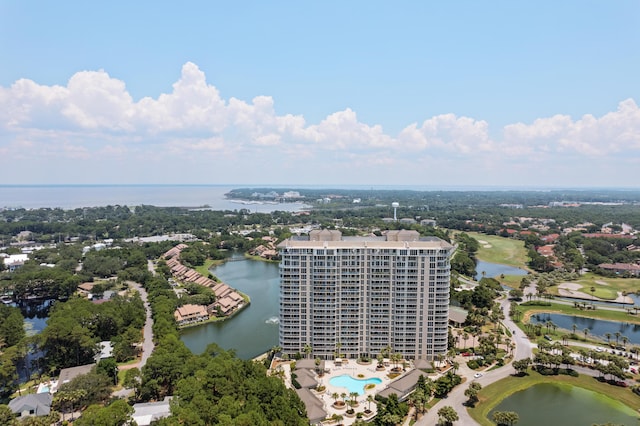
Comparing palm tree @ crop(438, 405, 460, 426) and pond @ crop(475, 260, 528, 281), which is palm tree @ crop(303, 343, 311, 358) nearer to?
palm tree @ crop(438, 405, 460, 426)

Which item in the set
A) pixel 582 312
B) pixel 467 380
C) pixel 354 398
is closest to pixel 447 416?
pixel 354 398

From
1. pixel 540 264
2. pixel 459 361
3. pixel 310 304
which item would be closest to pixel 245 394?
pixel 310 304

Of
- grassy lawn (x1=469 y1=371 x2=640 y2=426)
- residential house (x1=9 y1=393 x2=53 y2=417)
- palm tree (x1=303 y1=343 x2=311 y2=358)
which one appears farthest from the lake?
grassy lawn (x1=469 y1=371 x2=640 y2=426)

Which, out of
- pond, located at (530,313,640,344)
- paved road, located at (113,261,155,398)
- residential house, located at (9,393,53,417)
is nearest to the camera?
residential house, located at (9,393,53,417)

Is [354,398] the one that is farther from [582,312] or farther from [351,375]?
[582,312]

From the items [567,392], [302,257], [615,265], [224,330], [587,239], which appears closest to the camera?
[567,392]

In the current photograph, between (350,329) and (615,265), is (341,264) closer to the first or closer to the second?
(350,329)
